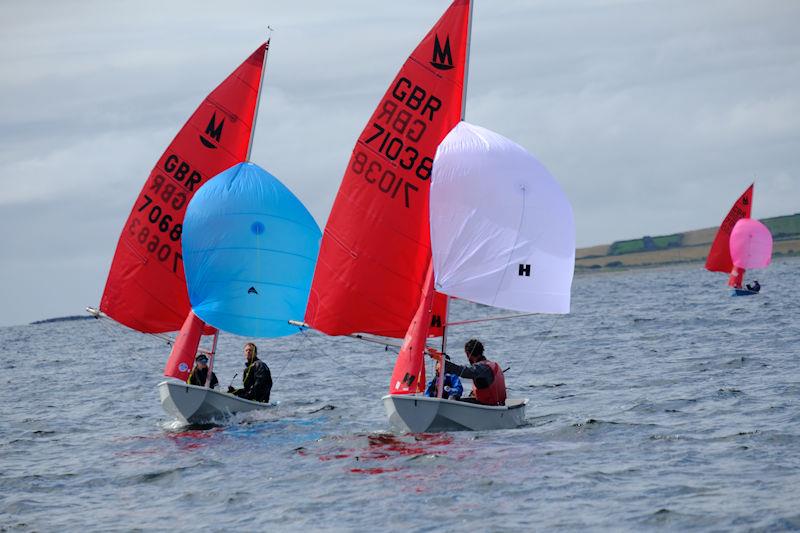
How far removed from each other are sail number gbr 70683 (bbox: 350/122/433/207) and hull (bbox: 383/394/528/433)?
4001mm

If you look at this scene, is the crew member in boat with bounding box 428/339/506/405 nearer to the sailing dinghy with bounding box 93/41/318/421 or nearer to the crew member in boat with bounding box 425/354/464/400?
the crew member in boat with bounding box 425/354/464/400

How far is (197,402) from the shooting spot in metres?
21.2

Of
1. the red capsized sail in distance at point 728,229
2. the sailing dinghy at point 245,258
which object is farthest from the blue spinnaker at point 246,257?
the red capsized sail in distance at point 728,229

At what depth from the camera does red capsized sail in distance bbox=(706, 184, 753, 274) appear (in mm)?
70125

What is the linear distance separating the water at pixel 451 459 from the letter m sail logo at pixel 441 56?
658 cm

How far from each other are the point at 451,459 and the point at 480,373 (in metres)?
2.25

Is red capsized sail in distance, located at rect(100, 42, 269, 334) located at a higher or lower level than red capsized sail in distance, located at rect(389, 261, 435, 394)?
higher

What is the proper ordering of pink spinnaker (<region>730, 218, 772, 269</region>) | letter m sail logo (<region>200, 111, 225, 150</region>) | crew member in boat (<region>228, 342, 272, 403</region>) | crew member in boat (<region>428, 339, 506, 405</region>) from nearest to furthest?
crew member in boat (<region>428, 339, 506, 405</region>)
crew member in boat (<region>228, 342, 272, 403</region>)
letter m sail logo (<region>200, 111, 225, 150</region>)
pink spinnaker (<region>730, 218, 772, 269</region>)

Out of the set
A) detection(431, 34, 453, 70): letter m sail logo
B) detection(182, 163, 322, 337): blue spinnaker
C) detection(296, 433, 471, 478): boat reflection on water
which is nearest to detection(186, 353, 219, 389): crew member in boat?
detection(182, 163, 322, 337): blue spinnaker

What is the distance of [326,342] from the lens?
59.5 metres

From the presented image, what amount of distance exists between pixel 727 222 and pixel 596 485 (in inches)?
2371

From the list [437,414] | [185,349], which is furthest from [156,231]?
[437,414]

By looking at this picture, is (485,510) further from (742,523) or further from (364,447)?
(364,447)

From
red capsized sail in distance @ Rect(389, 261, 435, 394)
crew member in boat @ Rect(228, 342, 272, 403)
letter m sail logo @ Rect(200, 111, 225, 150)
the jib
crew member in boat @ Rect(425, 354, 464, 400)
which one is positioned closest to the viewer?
red capsized sail in distance @ Rect(389, 261, 435, 394)
